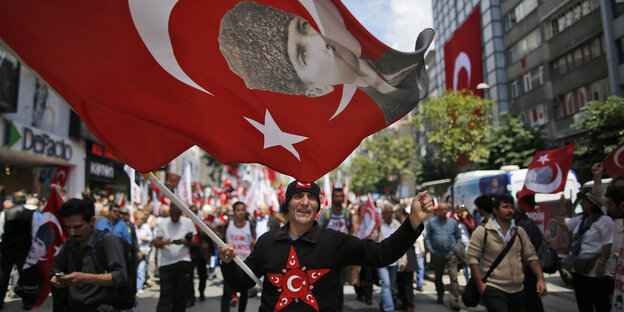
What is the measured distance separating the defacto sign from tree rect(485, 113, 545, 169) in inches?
854

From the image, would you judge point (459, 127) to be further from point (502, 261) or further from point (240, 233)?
point (502, 261)

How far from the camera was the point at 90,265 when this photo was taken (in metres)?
3.62

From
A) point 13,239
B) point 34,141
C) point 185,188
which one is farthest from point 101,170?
point 13,239

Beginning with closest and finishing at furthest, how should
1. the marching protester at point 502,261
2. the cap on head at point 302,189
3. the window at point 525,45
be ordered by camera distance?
the cap on head at point 302,189
the marching protester at point 502,261
the window at point 525,45

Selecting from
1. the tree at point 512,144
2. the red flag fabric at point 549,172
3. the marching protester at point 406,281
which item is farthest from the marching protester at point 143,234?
the tree at point 512,144

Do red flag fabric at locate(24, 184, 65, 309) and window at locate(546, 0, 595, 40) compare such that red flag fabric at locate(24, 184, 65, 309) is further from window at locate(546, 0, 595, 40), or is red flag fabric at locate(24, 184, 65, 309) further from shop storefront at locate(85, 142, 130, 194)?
window at locate(546, 0, 595, 40)

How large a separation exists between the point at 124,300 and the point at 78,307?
1.11 feet

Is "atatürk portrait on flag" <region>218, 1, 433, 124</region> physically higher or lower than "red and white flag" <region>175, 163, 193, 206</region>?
higher

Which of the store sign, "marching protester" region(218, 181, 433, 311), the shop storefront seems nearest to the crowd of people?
"marching protester" region(218, 181, 433, 311)

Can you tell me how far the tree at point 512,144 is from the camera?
27.1m

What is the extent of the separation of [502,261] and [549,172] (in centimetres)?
486

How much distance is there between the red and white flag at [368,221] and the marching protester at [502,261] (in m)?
3.49

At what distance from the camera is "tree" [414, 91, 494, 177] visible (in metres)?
25.2

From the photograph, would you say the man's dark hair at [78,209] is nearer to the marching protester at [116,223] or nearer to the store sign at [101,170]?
the marching protester at [116,223]
